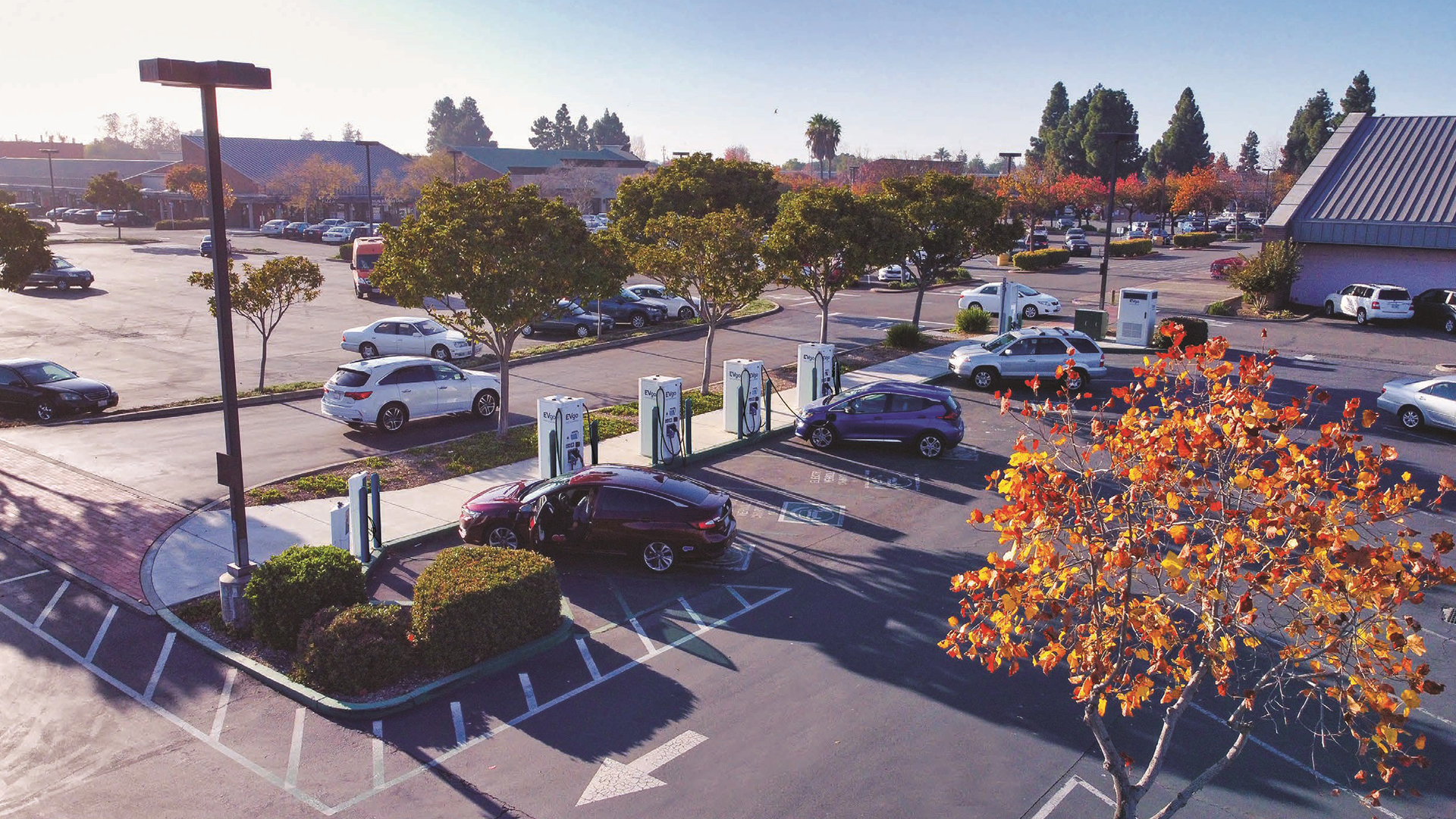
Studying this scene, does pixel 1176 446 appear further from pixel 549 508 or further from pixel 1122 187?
pixel 1122 187

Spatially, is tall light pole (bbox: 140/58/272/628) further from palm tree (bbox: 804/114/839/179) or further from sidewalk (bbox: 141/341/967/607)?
palm tree (bbox: 804/114/839/179)

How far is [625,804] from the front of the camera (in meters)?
9.19

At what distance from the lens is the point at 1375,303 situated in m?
37.3

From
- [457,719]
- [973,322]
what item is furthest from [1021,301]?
[457,719]

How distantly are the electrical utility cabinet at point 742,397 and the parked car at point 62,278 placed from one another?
126 ft

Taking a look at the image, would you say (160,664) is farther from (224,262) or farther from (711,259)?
(711,259)

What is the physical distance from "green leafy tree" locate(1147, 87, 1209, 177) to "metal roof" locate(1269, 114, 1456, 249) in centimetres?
5806

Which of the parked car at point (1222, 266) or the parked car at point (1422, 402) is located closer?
the parked car at point (1422, 402)

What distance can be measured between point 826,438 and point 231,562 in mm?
11299

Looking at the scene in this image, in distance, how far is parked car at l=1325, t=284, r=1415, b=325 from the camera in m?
37.1

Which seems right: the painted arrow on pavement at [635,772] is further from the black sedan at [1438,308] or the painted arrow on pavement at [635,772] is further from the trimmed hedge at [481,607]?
the black sedan at [1438,308]

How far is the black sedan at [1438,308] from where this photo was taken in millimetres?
36469

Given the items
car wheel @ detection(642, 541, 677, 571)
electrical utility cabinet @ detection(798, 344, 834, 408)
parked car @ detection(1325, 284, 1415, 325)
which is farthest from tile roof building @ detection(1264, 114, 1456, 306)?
car wheel @ detection(642, 541, 677, 571)

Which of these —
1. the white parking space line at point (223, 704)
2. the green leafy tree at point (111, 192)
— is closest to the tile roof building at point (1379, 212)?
the white parking space line at point (223, 704)
